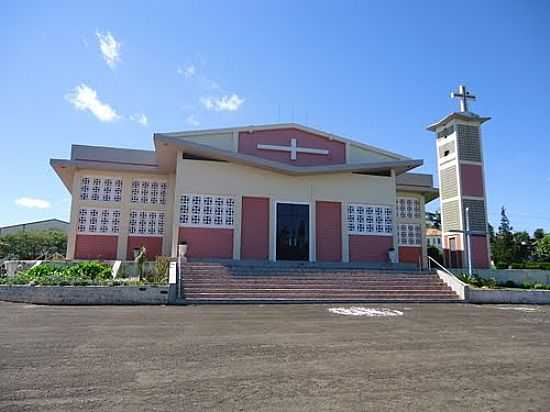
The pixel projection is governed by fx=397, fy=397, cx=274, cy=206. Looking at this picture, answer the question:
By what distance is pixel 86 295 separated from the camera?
1104cm

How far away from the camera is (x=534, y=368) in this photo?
15.6 ft

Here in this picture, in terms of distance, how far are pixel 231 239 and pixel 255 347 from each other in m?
11.5

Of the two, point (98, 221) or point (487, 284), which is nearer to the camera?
point (487, 284)

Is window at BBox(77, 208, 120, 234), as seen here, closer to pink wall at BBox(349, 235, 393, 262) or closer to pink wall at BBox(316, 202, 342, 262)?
pink wall at BBox(316, 202, 342, 262)

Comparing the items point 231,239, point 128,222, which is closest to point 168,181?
point 128,222

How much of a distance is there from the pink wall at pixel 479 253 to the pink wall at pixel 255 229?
1032 cm

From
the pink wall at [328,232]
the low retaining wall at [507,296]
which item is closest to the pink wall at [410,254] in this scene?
the pink wall at [328,232]

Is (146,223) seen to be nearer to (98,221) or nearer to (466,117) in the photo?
(98,221)

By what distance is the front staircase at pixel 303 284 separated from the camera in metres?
12.2

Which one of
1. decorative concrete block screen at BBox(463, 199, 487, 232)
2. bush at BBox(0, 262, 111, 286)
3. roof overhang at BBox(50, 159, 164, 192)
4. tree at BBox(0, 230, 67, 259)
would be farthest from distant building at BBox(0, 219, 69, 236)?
decorative concrete block screen at BBox(463, 199, 487, 232)

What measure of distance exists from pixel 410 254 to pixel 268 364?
63.6 feet

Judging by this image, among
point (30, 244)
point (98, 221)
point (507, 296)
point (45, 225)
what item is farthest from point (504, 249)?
point (45, 225)

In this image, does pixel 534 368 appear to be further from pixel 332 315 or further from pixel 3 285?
pixel 3 285

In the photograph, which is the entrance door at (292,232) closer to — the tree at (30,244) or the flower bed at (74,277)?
the flower bed at (74,277)
